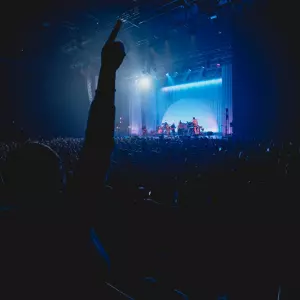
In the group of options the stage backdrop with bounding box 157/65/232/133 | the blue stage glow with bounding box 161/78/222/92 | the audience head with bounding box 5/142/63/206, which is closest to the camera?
the audience head with bounding box 5/142/63/206

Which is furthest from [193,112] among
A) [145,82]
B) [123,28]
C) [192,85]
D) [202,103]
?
[123,28]

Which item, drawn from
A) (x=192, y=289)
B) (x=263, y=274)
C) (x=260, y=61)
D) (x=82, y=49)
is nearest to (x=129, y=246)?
(x=192, y=289)

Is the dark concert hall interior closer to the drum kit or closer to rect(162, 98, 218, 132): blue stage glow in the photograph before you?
rect(162, 98, 218, 132): blue stage glow

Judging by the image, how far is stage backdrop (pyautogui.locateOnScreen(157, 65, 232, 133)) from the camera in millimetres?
20203

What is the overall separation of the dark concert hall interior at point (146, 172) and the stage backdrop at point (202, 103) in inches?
59.1

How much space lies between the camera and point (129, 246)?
316 centimetres

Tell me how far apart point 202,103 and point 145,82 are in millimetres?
6852

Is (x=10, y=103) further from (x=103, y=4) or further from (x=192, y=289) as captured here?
(x=192, y=289)

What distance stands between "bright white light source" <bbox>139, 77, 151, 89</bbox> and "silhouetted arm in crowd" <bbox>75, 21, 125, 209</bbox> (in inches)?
1023

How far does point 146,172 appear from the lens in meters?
6.09

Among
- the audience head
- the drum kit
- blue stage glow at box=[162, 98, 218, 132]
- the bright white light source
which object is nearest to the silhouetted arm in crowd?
the audience head

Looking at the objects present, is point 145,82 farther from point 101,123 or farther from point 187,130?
point 101,123

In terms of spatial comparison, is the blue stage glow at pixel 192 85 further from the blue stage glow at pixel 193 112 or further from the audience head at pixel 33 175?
the audience head at pixel 33 175

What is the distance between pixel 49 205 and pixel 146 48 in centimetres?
1781
